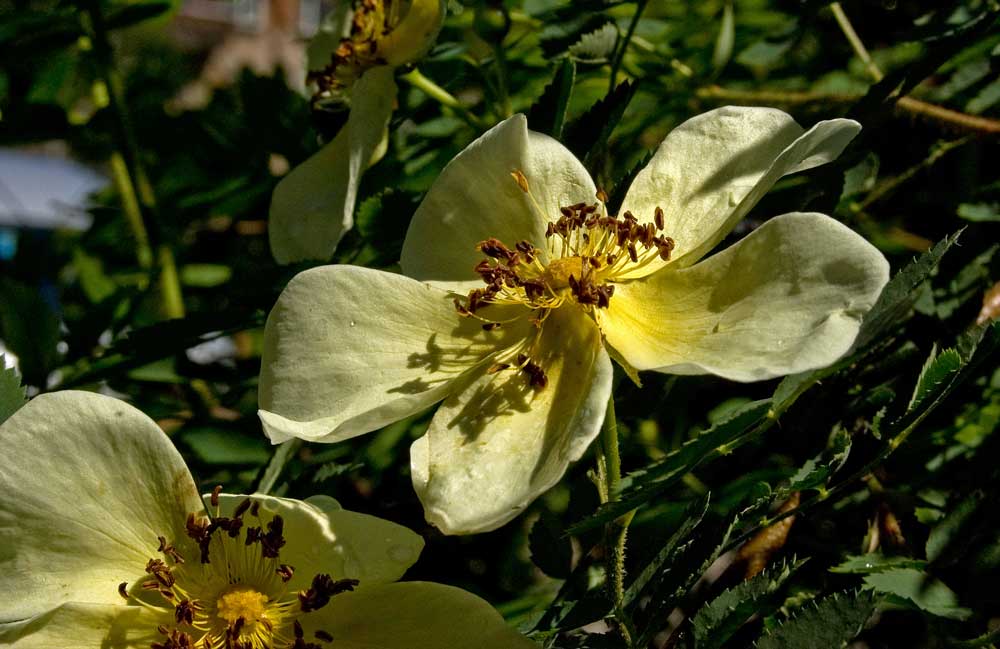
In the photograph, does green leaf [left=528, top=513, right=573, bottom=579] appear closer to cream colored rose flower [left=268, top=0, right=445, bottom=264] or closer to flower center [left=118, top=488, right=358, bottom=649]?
flower center [left=118, top=488, right=358, bottom=649]

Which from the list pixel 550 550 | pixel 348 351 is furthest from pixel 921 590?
pixel 348 351

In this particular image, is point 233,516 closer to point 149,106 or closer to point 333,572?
point 333,572

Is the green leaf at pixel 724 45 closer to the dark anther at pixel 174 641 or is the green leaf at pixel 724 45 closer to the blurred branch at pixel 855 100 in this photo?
the blurred branch at pixel 855 100

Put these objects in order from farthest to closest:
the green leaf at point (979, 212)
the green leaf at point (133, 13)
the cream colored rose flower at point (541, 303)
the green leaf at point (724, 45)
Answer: the green leaf at point (133, 13) < the green leaf at point (724, 45) < the green leaf at point (979, 212) < the cream colored rose flower at point (541, 303)

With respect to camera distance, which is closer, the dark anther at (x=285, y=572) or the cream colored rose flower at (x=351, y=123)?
the dark anther at (x=285, y=572)

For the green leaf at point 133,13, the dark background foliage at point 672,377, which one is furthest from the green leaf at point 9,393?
the green leaf at point 133,13

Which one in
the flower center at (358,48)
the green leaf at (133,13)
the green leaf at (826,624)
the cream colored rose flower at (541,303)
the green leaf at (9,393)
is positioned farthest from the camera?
the green leaf at (133,13)
